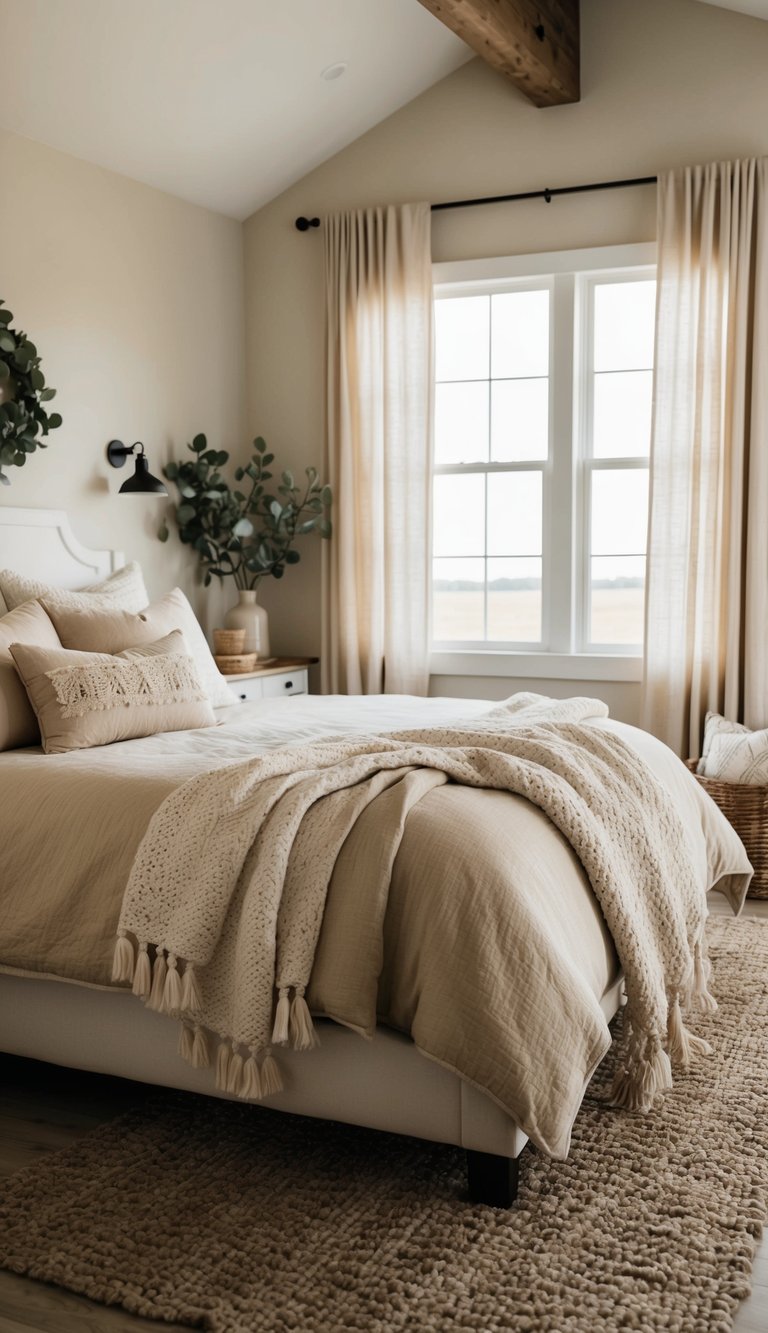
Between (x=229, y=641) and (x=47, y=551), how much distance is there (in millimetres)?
1002

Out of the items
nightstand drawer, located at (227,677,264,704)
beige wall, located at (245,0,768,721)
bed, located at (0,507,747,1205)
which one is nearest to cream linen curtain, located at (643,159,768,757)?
beige wall, located at (245,0,768,721)

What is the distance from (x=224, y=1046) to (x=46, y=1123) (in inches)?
21.6

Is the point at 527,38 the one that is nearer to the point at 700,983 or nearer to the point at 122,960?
the point at 700,983

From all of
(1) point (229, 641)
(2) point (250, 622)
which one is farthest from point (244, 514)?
(1) point (229, 641)

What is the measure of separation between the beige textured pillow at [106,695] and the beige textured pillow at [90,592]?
1.13 ft

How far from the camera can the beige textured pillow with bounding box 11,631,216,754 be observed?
2.98 m

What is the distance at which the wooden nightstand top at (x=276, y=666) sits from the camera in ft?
15.6

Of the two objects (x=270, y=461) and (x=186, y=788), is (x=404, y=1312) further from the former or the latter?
(x=270, y=461)

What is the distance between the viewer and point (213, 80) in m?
4.36

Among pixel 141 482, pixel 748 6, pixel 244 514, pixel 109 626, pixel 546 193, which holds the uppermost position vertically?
pixel 748 6

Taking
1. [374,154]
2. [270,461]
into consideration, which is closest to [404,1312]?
[270,461]

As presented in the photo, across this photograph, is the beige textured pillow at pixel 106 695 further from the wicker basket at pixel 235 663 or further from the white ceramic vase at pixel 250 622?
the white ceramic vase at pixel 250 622

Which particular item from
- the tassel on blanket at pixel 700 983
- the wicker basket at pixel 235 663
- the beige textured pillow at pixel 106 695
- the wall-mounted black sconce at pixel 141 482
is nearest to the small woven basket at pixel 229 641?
the wicker basket at pixel 235 663

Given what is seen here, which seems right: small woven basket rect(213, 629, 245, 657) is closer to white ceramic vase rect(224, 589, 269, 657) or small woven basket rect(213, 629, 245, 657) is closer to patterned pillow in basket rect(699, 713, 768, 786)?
white ceramic vase rect(224, 589, 269, 657)
